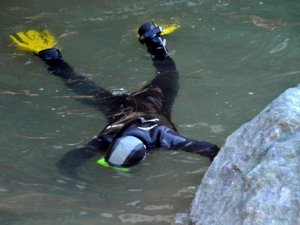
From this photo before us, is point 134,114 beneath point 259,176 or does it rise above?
beneath

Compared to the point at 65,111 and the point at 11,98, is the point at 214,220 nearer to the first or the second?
the point at 65,111

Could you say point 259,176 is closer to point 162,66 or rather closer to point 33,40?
point 162,66

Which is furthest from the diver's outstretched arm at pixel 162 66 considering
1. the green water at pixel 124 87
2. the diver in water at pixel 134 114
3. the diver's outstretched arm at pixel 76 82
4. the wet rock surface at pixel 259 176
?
the wet rock surface at pixel 259 176

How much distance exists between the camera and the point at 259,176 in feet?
7.93

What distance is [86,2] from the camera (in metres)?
7.11

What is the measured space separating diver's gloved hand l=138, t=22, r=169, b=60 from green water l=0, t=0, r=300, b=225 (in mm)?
152

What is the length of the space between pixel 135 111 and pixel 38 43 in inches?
75.3

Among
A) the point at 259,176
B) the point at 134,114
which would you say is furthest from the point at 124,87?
the point at 259,176

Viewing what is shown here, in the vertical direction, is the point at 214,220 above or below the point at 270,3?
above

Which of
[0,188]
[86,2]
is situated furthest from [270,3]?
[0,188]

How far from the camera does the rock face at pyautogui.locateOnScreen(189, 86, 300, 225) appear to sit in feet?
7.41

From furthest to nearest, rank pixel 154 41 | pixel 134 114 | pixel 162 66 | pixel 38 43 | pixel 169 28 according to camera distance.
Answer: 1. pixel 169 28
2. pixel 38 43
3. pixel 154 41
4. pixel 162 66
5. pixel 134 114

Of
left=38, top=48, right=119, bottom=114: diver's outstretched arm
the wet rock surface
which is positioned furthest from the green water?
the wet rock surface

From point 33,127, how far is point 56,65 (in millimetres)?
1165
